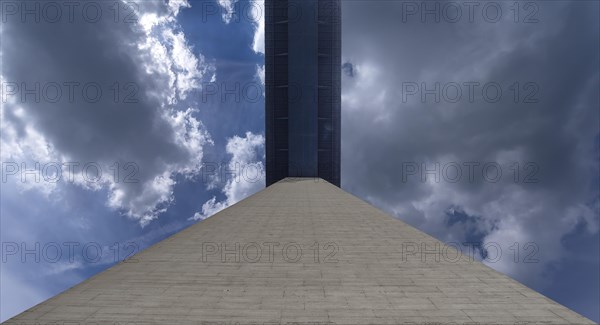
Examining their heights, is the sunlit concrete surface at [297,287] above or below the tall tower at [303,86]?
below

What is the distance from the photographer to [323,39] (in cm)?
4506

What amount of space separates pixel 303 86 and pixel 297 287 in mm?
36767

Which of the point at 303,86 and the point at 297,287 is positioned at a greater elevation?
the point at 303,86

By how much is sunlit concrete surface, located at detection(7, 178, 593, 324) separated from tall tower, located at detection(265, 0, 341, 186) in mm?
30582

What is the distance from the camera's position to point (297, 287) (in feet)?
33.4

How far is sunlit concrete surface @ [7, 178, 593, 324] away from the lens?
8664 millimetres

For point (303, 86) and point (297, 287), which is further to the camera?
point (303, 86)

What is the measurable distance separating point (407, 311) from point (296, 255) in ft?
15.8

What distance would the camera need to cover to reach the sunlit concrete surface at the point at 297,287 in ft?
28.4

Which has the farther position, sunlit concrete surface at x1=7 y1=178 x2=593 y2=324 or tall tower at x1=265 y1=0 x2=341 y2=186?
tall tower at x1=265 y1=0 x2=341 y2=186

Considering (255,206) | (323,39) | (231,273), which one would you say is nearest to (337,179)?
(323,39)

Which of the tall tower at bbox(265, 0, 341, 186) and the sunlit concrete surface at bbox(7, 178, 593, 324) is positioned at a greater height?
the tall tower at bbox(265, 0, 341, 186)

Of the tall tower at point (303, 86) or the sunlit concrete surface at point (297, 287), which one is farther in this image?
the tall tower at point (303, 86)

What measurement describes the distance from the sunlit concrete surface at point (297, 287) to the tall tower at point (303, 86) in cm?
3058
